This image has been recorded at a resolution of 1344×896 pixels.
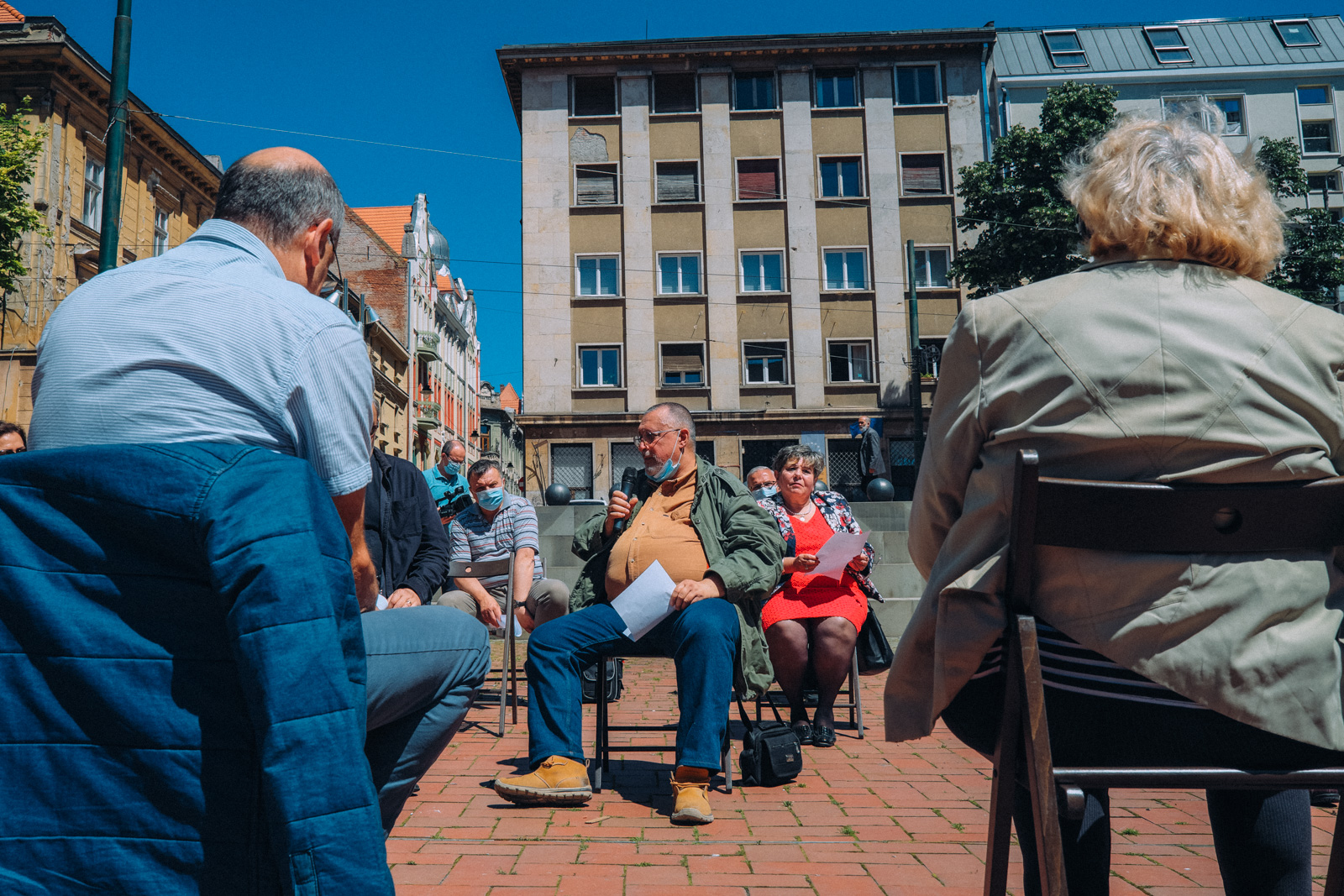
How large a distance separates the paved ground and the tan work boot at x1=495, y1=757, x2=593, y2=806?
6 centimetres

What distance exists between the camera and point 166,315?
1843 millimetres

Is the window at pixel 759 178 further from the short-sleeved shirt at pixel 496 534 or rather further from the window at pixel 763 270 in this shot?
the short-sleeved shirt at pixel 496 534

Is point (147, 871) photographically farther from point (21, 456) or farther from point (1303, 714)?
point (1303, 714)

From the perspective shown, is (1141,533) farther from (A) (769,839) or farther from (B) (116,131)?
(B) (116,131)

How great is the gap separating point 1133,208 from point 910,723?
4.05 ft

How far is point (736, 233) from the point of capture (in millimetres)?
34062

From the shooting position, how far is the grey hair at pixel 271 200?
215 cm

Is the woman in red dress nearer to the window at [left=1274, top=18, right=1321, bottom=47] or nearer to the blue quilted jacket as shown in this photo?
the blue quilted jacket

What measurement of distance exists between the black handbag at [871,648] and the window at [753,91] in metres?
31.4

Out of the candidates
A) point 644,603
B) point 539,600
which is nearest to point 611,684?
point 539,600

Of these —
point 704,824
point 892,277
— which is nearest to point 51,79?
point 892,277

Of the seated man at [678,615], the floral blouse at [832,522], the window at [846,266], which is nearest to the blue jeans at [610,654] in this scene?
the seated man at [678,615]

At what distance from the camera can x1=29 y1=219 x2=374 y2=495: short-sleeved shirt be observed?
180 cm

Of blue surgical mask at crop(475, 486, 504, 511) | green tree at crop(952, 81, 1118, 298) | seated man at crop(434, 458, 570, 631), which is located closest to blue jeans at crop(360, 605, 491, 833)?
seated man at crop(434, 458, 570, 631)
